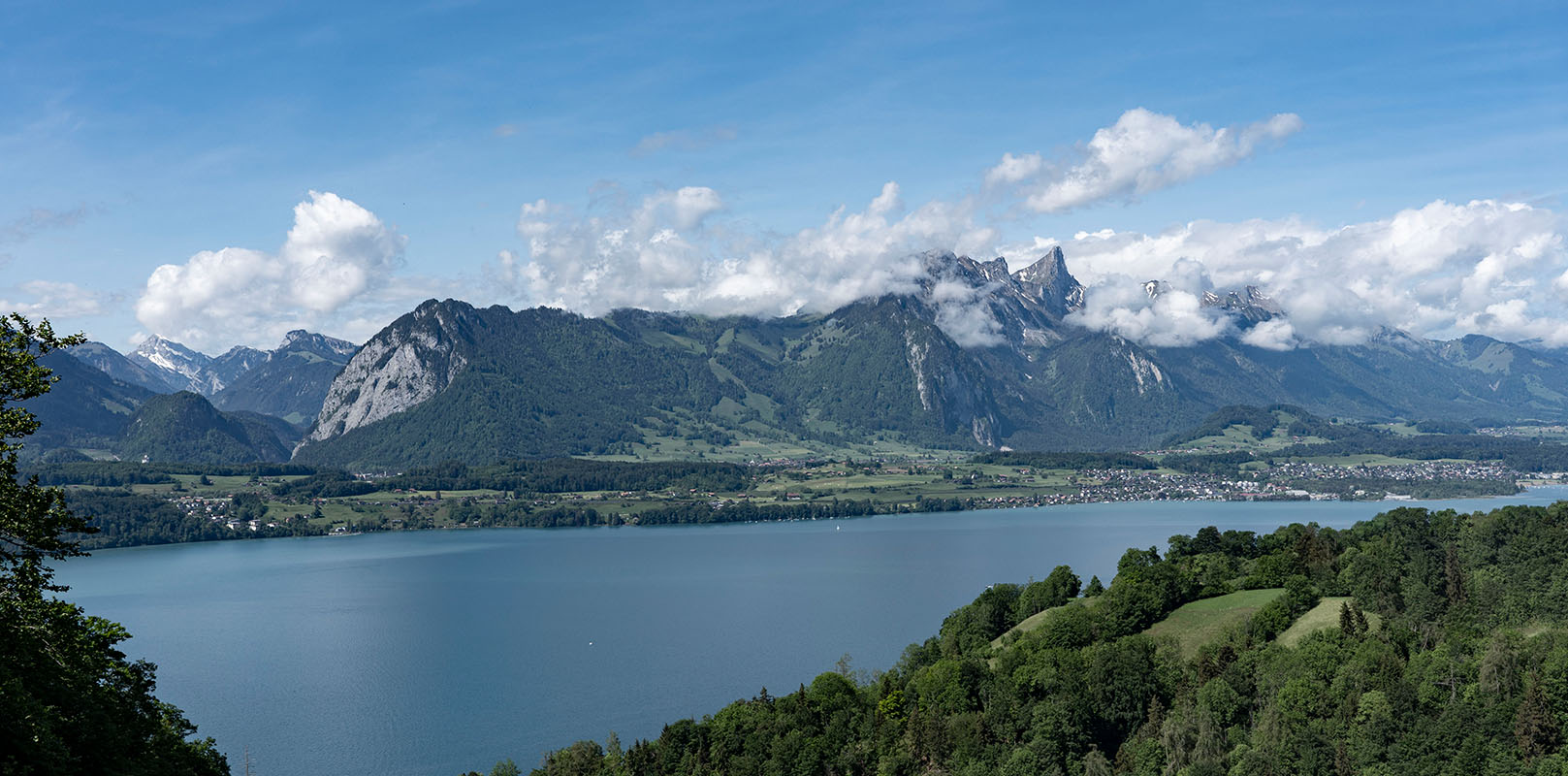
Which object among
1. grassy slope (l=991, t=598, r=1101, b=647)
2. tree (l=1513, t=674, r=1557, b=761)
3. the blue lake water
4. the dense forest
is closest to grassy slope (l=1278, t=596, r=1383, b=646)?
the dense forest

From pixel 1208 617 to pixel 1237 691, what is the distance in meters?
12.4

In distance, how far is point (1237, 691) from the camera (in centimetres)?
5184

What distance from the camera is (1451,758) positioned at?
137 ft

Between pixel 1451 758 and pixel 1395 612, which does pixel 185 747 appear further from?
pixel 1395 612

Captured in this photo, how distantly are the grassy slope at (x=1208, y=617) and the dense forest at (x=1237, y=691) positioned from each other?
915 mm

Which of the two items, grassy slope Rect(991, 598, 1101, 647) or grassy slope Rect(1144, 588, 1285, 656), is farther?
grassy slope Rect(991, 598, 1101, 647)

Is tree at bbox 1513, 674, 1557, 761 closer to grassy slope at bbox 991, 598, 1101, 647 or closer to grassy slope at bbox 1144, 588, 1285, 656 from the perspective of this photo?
grassy slope at bbox 1144, 588, 1285, 656

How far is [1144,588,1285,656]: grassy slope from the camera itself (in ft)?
199

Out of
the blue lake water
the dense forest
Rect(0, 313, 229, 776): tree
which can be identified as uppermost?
Rect(0, 313, 229, 776): tree

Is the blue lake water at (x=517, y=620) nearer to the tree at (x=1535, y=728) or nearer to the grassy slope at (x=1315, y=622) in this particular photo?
the grassy slope at (x=1315, y=622)

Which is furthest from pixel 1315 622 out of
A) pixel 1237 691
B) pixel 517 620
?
pixel 517 620

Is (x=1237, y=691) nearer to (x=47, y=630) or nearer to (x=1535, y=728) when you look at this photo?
(x=1535, y=728)

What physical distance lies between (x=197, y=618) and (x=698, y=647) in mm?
53751

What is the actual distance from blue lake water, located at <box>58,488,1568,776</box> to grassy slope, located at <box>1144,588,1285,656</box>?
24795mm
